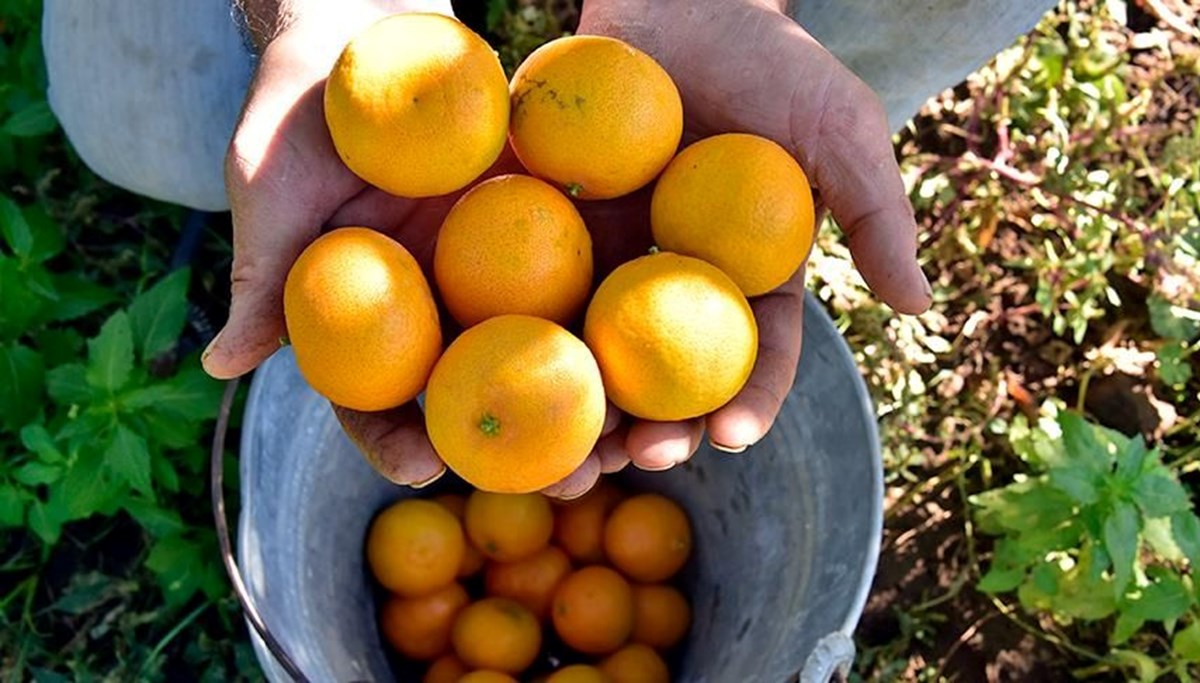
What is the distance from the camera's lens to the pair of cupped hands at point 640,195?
76.9 inches

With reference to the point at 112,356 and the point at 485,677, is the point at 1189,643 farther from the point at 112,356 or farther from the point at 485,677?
the point at 112,356

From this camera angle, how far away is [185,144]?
9.27 ft

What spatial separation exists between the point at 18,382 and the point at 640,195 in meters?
→ 1.56

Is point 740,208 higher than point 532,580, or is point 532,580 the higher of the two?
point 740,208

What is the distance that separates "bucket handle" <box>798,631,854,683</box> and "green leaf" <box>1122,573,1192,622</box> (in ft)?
3.21

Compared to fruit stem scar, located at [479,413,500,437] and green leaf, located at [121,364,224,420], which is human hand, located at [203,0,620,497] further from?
green leaf, located at [121,364,224,420]

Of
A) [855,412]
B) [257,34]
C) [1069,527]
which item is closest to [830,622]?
[855,412]

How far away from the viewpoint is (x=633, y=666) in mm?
2547

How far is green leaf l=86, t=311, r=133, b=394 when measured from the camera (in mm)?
2496

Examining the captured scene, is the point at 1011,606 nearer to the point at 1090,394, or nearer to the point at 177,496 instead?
the point at 1090,394

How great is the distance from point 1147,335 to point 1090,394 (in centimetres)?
23

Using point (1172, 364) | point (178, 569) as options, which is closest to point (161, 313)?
point (178, 569)

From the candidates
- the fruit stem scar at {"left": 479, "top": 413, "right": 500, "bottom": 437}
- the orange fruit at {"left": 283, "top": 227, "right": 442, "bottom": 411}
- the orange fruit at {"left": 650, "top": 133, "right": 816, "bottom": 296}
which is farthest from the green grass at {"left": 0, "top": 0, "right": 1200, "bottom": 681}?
the fruit stem scar at {"left": 479, "top": 413, "right": 500, "bottom": 437}

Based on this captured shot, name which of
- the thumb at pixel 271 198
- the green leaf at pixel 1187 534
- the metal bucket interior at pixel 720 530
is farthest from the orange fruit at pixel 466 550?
the green leaf at pixel 1187 534
